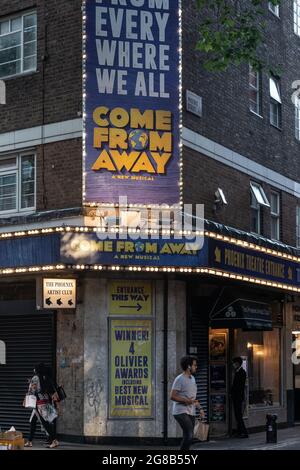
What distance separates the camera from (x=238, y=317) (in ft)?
58.3

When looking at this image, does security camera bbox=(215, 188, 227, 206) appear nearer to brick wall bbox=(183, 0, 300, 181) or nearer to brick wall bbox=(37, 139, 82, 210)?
brick wall bbox=(183, 0, 300, 181)

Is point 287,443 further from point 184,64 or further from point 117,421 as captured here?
point 184,64

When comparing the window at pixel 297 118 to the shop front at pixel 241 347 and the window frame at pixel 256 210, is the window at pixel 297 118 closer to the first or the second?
the window frame at pixel 256 210

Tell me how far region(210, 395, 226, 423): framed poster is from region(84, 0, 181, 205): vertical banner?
15.4ft

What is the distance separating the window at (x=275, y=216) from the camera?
22.1m

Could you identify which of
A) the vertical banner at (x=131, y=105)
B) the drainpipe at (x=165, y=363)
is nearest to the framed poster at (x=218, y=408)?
the drainpipe at (x=165, y=363)

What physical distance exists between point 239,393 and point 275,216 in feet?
18.3

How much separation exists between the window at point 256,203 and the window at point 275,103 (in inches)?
82.6

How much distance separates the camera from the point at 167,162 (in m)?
17.0

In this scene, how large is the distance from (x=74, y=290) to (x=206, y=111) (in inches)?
199

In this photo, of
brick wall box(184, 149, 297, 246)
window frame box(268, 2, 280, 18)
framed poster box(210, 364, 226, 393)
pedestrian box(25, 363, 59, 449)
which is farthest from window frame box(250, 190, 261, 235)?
pedestrian box(25, 363, 59, 449)

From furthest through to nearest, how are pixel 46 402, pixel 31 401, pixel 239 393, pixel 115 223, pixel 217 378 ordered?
pixel 217 378 < pixel 239 393 < pixel 115 223 < pixel 31 401 < pixel 46 402

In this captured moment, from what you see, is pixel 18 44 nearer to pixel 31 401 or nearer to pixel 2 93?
pixel 2 93

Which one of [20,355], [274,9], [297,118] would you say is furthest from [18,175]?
[297,118]
